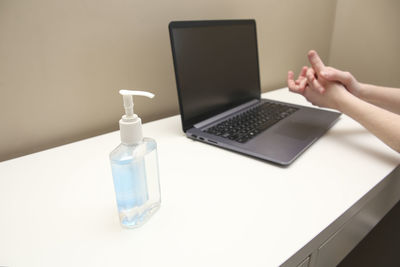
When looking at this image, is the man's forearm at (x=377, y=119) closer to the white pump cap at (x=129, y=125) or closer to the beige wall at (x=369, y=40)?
the white pump cap at (x=129, y=125)

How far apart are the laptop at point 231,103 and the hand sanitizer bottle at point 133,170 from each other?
23 cm

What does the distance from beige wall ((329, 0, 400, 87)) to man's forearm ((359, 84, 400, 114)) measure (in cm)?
59

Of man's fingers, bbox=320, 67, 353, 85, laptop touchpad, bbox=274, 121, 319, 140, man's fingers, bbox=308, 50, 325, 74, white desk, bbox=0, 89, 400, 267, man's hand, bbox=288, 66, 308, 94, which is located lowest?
white desk, bbox=0, 89, 400, 267

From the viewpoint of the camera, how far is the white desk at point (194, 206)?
0.33m

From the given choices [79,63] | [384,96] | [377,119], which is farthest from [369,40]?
[79,63]

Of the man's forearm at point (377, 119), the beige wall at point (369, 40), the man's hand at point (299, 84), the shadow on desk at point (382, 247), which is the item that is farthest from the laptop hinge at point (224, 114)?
the beige wall at point (369, 40)

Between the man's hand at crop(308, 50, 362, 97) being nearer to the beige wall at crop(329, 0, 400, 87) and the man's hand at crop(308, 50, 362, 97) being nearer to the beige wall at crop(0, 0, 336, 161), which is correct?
the beige wall at crop(0, 0, 336, 161)

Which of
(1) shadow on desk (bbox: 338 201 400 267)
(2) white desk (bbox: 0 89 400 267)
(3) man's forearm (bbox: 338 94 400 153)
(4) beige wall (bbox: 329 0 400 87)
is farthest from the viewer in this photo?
(4) beige wall (bbox: 329 0 400 87)

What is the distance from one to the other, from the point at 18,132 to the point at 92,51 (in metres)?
0.25

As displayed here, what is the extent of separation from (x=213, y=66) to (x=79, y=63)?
0.33m

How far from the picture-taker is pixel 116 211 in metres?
0.40

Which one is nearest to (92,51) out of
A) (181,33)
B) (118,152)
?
(181,33)

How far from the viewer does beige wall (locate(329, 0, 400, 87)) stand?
116cm

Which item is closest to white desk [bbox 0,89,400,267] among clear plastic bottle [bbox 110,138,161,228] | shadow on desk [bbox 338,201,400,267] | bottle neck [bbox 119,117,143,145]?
clear plastic bottle [bbox 110,138,161,228]
